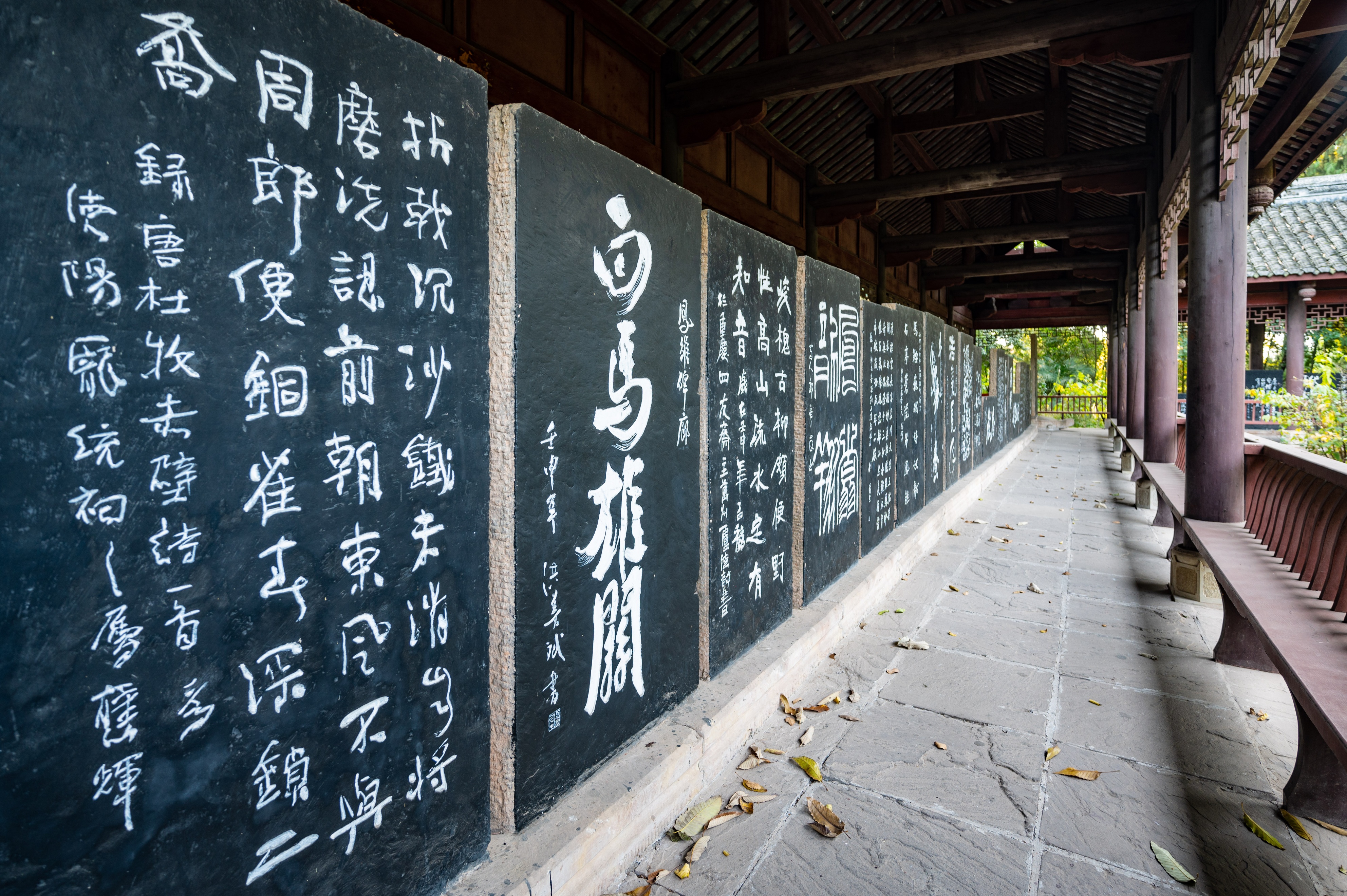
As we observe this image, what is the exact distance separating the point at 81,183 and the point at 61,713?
0.73m

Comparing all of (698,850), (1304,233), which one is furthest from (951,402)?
(1304,233)

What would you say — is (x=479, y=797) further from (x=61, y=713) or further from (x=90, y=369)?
(x=90, y=369)

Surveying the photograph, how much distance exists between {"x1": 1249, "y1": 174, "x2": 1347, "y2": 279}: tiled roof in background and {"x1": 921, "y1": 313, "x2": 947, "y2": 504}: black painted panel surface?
998 cm

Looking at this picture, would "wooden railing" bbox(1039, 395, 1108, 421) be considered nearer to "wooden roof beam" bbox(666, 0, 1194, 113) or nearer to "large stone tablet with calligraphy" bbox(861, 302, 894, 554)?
"large stone tablet with calligraphy" bbox(861, 302, 894, 554)

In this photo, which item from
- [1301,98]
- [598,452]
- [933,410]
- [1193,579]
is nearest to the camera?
[598,452]

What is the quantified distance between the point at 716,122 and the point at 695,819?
4967 mm

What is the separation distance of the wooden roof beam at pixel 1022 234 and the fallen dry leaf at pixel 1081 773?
9.37 meters

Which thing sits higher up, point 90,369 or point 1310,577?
point 90,369

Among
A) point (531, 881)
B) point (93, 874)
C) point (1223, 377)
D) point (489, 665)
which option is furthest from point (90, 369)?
point (1223, 377)

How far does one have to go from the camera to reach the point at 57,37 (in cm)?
94

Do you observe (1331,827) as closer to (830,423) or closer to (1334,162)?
(830,423)

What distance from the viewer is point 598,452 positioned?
6.66 ft

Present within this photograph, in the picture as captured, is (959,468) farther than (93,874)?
Yes

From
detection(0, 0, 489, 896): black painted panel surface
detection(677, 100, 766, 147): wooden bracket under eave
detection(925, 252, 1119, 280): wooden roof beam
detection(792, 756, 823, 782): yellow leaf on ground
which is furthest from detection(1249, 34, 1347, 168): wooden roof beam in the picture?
detection(925, 252, 1119, 280): wooden roof beam
